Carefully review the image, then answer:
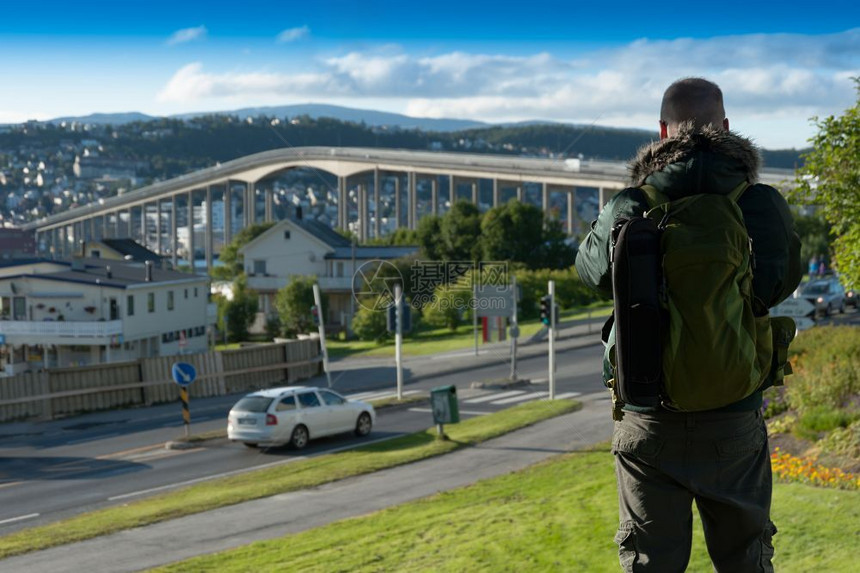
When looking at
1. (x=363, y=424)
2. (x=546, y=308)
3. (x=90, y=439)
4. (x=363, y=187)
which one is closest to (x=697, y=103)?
(x=363, y=424)

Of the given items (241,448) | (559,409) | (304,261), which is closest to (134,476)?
(241,448)

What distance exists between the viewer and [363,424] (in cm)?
2578

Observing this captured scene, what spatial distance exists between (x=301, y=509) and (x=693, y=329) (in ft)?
40.1

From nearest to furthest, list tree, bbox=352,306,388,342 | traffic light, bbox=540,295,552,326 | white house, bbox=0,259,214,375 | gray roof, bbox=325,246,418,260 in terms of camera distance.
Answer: traffic light, bbox=540,295,552,326 < white house, bbox=0,259,214,375 < tree, bbox=352,306,388,342 < gray roof, bbox=325,246,418,260

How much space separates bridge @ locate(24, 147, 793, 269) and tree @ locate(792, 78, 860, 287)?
44.3 m

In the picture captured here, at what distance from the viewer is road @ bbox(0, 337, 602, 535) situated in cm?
1905

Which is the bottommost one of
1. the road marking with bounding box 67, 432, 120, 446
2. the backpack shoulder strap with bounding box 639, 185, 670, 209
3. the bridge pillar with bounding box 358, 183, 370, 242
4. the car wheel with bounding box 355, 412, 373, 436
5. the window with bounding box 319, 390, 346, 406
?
the road marking with bounding box 67, 432, 120, 446

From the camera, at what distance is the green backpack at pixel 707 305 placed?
3553 millimetres

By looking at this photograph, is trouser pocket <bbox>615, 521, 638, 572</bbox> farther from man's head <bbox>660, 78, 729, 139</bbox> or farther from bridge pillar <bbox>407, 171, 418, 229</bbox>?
bridge pillar <bbox>407, 171, 418, 229</bbox>

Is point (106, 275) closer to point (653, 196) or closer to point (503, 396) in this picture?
point (503, 396)

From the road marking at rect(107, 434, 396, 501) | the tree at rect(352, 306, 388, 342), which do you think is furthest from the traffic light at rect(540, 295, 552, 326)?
the tree at rect(352, 306, 388, 342)

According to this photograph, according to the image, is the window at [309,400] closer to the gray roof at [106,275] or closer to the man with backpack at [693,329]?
the man with backpack at [693,329]

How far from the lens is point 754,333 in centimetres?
369

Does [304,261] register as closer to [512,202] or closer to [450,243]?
[450,243]
